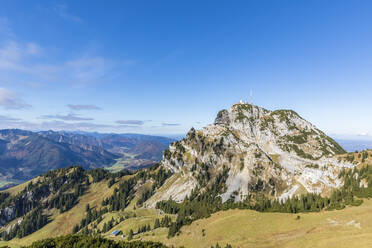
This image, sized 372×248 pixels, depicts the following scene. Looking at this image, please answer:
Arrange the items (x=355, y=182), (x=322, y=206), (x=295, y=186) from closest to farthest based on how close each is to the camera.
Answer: (x=322, y=206) < (x=355, y=182) < (x=295, y=186)

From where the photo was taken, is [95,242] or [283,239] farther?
[95,242]

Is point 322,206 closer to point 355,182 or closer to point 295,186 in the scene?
point 355,182

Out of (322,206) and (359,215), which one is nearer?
(359,215)

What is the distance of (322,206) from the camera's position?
115 meters

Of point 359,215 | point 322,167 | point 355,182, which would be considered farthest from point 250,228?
point 322,167

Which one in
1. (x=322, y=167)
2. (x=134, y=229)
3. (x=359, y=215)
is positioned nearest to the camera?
(x=359, y=215)

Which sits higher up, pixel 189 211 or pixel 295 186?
pixel 295 186

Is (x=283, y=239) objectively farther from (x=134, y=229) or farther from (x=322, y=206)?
(x=134, y=229)

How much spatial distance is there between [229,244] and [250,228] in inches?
727

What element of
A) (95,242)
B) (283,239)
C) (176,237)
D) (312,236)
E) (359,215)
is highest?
Answer: (359,215)

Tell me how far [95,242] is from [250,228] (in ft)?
263

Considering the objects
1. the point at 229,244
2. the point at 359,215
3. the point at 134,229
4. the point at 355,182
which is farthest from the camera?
the point at 134,229

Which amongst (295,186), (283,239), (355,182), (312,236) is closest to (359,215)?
(312,236)

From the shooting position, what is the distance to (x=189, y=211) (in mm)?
185750
